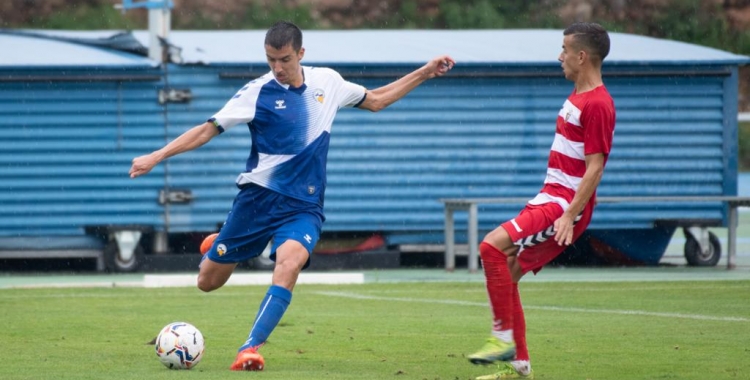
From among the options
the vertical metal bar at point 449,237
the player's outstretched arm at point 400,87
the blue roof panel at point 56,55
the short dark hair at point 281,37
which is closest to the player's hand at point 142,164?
the short dark hair at point 281,37

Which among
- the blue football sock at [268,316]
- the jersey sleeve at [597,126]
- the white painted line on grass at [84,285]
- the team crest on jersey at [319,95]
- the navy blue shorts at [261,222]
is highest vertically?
the team crest on jersey at [319,95]

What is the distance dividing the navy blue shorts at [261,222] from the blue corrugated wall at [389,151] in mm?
9599

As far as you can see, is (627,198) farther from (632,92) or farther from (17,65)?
(17,65)

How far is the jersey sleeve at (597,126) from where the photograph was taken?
7984mm

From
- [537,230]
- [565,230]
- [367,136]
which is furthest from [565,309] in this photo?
[367,136]

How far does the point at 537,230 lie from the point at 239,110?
2060mm

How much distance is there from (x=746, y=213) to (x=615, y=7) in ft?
36.1

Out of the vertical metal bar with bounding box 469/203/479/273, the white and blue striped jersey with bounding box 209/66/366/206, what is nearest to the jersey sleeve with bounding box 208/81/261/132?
the white and blue striped jersey with bounding box 209/66/366/206

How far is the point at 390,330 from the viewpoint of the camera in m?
11.2

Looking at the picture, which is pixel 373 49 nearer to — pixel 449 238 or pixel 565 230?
pixel 449 238

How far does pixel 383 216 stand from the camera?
1916 cm

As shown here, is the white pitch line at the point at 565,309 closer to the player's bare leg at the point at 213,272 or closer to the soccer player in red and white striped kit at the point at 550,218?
the soccer player in red and white striped kit at the point at 550,218

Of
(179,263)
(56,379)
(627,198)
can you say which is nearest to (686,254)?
(627,198)

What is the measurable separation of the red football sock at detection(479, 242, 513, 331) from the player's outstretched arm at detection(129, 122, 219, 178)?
6.05ft
